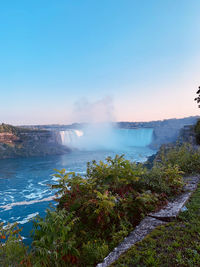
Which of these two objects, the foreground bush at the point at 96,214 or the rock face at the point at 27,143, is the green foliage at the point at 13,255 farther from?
the rock face at the point at 27,143

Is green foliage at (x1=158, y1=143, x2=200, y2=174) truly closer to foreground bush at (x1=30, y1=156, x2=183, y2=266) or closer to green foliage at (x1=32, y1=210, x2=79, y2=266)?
foreground bush at (x1=30, y1=156, x2=183, y2=266)

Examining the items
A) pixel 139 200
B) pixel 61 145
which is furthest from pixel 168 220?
pixel 61 145

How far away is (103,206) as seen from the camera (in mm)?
3445

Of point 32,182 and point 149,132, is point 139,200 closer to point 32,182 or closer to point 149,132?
point 32,182

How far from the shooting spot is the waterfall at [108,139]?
206 feet

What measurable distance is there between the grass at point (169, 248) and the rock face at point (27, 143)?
49.5 meters

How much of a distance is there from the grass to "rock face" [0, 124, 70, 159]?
49511mm

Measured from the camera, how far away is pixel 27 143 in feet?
184

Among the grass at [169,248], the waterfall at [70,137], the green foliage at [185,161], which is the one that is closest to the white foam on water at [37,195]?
the green foliage at [185,161]

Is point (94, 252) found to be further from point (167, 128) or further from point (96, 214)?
point (167, 128)

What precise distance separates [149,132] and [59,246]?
76.5 meters

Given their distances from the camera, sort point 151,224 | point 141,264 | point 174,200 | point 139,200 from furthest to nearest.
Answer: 1. point 174,200
2. point 139,200
3. point 151,224
4. point 141,264

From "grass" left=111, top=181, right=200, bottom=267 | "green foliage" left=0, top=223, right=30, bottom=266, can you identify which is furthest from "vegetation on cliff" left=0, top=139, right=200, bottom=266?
"grass" left=111, top=181, right=200, bottom=267

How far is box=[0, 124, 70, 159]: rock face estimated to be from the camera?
4981 centimetres
